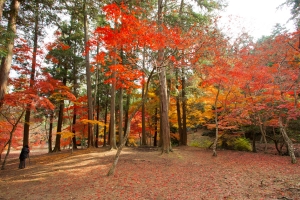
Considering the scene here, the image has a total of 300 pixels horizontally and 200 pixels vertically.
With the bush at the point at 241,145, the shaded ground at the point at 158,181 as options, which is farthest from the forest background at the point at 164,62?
the shaded ground at the point at 158,181

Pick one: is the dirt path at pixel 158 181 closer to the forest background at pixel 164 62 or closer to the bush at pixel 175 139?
the forest background at pixel 164 62

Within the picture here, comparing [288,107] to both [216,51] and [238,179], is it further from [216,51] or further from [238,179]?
[238,179]

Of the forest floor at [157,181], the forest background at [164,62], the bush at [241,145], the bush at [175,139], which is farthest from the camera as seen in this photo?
the bush at [175,139]

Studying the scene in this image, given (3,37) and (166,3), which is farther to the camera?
(166,3)

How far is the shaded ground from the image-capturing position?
5.41 meters

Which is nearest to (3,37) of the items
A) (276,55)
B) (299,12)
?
(276,55)

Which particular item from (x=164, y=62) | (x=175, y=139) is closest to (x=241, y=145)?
(x=175, y=139)

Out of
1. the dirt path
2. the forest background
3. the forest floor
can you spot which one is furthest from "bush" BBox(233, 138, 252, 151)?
the forest floor

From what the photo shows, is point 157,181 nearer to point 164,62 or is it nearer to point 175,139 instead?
point 164,62

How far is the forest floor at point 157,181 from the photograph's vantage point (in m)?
5.40

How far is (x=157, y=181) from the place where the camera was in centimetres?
662

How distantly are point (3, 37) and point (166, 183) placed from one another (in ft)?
23.8

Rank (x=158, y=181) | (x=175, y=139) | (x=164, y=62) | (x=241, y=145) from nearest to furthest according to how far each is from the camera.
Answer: (x=158, y=181)
(x=164, y=62)
(x=241, y=145)
(x=175, y=139)

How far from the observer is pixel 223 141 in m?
15.2
